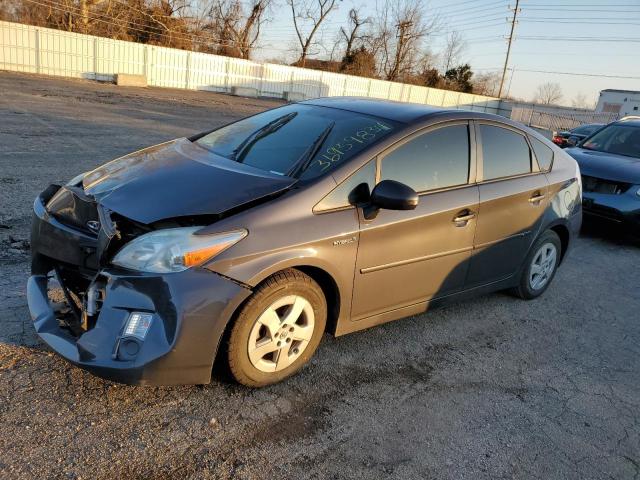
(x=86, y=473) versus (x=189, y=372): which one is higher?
(x=189, y=372)

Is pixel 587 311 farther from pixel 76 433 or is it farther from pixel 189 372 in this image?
pixel 76 433

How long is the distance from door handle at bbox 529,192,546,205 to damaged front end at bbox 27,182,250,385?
2.88 metres

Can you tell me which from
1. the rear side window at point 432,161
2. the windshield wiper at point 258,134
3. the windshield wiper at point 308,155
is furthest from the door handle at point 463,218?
the windshield wiper at point 258,134

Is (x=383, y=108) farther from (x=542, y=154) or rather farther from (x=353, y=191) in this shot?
(x=542, y=154)

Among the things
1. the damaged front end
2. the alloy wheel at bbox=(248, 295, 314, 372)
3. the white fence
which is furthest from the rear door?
the white fence

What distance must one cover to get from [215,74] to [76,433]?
31025 mm

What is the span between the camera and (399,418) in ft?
9.85

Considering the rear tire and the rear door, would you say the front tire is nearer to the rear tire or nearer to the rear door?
the rear door

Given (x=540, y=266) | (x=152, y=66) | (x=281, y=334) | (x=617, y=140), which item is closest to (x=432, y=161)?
(x=281, y=334)

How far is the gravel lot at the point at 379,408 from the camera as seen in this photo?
2.51m

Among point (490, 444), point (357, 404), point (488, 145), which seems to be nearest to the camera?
point (490, 444)

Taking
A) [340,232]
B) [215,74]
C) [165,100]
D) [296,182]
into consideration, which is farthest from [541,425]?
[215,74]

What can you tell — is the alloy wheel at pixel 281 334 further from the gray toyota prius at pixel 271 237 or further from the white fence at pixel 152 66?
the white fence at pixel 152 66

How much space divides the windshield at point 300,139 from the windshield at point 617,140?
618 centimetres
